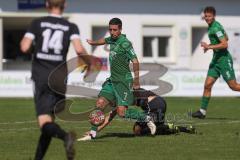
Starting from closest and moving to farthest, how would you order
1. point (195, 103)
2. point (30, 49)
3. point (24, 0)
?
point (30, 49), point (195, 103), point (24, 0)

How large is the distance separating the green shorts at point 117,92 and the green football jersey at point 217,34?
397cm

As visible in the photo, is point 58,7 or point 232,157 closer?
point 58,7

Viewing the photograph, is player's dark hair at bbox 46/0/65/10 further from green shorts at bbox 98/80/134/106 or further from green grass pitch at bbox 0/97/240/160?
green shorts at bbox 98/80/134/106

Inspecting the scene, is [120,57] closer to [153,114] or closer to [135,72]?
[135,72]

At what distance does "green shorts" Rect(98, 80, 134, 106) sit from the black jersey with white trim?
366cm

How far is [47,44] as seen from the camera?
9.18 metres

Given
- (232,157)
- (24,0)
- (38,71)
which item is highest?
(24,0)

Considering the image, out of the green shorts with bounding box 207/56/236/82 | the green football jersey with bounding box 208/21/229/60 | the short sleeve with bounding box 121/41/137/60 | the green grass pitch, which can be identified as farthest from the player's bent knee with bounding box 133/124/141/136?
the green shorts with bounding box 207/56/236/82

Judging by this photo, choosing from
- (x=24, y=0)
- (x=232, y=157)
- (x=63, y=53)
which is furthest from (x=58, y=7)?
(x=24, y=0)

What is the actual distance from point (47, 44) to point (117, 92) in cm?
378

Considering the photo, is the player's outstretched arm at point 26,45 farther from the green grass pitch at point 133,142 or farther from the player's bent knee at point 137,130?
the player's bent knee at point 137,130

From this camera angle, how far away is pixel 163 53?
136 feet

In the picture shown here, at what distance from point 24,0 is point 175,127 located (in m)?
24.8

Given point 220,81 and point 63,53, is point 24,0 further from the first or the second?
point 63,53
